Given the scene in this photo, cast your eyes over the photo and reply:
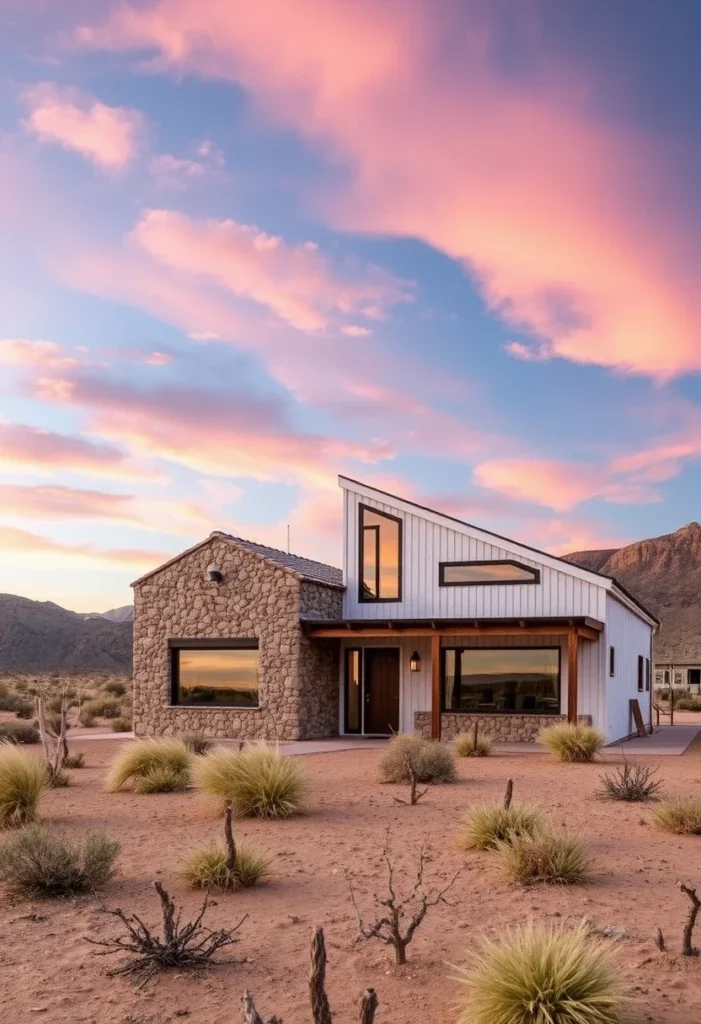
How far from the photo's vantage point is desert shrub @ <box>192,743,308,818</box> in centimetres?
1024

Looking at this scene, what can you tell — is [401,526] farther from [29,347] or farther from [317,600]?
[29,347]

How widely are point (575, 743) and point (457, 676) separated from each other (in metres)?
5.02

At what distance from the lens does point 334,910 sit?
6.74m

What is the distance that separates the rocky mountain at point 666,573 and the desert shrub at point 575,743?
74936 mm

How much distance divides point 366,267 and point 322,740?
10.2 metres

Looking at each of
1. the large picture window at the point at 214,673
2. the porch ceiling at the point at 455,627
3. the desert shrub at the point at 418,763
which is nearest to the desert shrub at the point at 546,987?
the desert shrub at the point at 418,763

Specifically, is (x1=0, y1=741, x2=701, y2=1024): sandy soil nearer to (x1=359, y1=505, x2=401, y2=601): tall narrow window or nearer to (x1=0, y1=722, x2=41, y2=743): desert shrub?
(x1=0, y1=722, x2=41, y2=743): desert shrub

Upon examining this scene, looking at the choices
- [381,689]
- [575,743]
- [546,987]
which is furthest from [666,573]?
[546,987]

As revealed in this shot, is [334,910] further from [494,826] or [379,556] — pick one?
[379,556]

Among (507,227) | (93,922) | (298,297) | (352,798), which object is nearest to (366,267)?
(298,297)

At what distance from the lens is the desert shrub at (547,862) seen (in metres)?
7.33

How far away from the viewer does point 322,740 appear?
20.7 meters

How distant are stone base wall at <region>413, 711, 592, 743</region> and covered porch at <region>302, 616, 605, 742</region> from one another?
21mm

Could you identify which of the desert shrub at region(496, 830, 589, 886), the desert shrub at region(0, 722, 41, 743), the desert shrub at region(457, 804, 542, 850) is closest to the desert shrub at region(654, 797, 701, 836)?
the desert shrub at region(457, 804, 542, 850)
